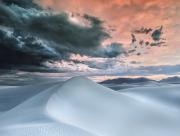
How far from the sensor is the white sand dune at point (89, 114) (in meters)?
1.60

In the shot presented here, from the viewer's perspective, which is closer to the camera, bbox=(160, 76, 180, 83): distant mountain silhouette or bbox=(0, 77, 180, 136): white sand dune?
bbox=(0, 77, 180, 136): white sand dune

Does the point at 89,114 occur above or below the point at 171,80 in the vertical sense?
below

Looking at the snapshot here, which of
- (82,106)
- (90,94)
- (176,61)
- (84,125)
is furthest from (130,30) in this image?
(84,125)

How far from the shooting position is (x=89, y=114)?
6.66 feet

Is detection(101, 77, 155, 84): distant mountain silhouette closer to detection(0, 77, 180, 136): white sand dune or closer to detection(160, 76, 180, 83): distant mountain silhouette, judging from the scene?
detection(160, 76, 180, 83): distant mountain silhouette

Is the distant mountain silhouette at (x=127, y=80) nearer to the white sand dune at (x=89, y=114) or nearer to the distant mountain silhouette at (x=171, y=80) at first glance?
the distant mountain silhouette at (x=171, y=80)

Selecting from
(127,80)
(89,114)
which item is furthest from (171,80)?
(89,114)

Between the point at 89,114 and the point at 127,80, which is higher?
the point at 127,80

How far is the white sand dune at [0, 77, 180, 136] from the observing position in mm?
1600

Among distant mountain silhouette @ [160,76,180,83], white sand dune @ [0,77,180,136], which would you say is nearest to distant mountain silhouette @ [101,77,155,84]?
distant mountain silhouette @ [160,76,180,83]

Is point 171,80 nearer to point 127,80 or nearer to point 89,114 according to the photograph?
point 127,80

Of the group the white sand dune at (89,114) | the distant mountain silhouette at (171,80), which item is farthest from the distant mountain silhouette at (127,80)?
the white sand dune at (89,114)

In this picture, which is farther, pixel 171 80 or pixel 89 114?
pixel 171 80

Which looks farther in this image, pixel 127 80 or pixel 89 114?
pixel 127 80
